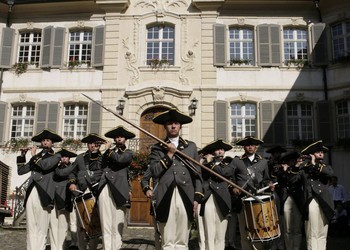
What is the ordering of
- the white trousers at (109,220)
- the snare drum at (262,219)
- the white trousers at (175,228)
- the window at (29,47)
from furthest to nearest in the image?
the window at (29,47)
the white trousers at (109,220)
the snare drum at (262,219)
the white trousers at (175,228)

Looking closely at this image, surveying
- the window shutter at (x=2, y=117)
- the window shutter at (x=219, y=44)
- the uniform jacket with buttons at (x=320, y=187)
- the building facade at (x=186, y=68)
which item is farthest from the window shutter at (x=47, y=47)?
the uniform jacket with buttons at (x=320, y=187)

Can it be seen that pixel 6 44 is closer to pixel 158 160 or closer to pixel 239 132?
pixel 239 132

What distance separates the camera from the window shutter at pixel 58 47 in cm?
1748

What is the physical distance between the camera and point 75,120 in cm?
1723

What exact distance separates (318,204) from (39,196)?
463 centimetres

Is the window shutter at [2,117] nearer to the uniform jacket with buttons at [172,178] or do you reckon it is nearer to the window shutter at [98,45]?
the window shutter at [98,45]

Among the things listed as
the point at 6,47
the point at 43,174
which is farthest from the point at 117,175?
the point at 6,47

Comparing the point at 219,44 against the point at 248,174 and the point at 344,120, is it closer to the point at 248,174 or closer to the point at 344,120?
the point at 344,120

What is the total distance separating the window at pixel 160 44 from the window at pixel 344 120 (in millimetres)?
6939

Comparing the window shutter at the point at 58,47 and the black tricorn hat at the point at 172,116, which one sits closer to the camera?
the black tricorn hat at the point at 172,116

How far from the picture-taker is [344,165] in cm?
1595

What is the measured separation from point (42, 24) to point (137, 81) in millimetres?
4994

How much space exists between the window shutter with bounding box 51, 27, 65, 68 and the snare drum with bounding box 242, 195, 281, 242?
12.8 meters

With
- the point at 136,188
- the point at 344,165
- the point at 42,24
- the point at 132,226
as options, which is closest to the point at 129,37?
the point at 42,24
